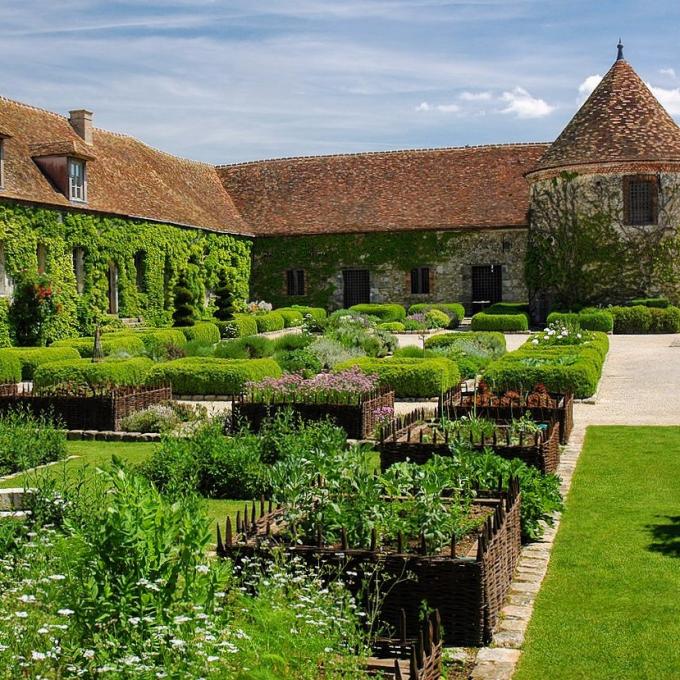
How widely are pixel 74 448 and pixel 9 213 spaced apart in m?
13.4

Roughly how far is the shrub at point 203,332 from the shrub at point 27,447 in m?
14.5

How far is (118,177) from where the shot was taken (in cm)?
3002

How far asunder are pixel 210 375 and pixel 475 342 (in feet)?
25.3

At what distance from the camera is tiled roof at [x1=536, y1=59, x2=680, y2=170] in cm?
3127

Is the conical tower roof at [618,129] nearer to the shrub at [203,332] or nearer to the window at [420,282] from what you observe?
the window at [420,282]

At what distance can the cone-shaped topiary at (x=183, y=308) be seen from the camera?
29156mm

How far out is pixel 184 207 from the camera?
3334cm

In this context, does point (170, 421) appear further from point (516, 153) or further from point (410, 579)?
point (516, 153)

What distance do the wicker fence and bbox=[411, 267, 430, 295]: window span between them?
79.0 feet

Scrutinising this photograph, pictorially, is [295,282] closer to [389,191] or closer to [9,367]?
[389,191]

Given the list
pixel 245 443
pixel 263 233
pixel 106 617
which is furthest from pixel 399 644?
pixel 263 233

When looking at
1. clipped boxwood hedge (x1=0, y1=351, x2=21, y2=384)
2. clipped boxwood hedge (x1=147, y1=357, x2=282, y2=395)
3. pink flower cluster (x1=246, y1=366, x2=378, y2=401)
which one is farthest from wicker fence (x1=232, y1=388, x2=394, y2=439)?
clipped boxwood hedge (x1=0, y1=351, x2=21, y2=384)

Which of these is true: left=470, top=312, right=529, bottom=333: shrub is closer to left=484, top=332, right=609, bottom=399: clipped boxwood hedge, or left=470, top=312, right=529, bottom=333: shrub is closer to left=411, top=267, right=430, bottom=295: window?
left=411, top=267, right=430, bottom=295: window

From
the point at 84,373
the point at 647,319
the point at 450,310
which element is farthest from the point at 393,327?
the point at 84,373
